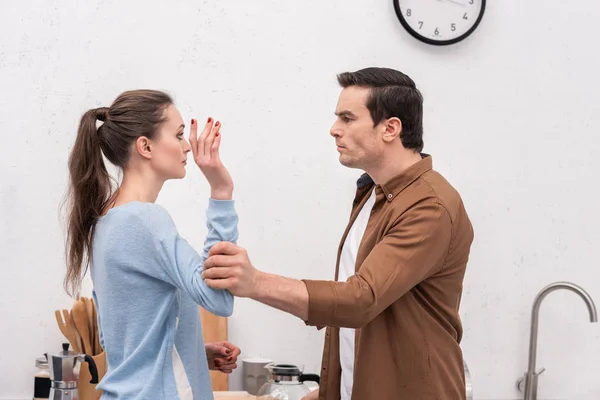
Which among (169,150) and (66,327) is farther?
(66,327)

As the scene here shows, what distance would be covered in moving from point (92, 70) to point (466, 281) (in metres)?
1.49

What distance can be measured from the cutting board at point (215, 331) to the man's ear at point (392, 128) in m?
1.05

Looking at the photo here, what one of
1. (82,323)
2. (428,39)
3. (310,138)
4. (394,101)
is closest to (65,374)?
(82,323)

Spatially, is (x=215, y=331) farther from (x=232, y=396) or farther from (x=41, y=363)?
(x=41, y=363)

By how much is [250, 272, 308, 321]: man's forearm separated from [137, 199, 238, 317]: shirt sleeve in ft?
0.34

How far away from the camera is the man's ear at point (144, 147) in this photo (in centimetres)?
147

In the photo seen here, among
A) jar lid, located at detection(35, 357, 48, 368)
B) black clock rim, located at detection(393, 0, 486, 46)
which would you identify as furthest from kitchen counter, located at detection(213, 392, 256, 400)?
black clock rim, located at detection(393, 0, 486, 46)

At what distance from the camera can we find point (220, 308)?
1.33 m

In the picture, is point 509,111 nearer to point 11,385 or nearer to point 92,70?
point 92,70

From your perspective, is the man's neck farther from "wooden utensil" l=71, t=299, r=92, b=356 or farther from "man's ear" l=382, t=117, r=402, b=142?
"wooden utensil" l=71, t=299, r=92, b=356

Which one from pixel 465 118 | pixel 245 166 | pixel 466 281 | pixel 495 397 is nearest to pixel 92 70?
pixel 245 166

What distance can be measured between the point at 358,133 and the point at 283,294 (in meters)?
0.47

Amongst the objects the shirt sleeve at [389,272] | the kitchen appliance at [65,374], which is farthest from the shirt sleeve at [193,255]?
the kitchen appliance at [65,374]

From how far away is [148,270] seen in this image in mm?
1322
